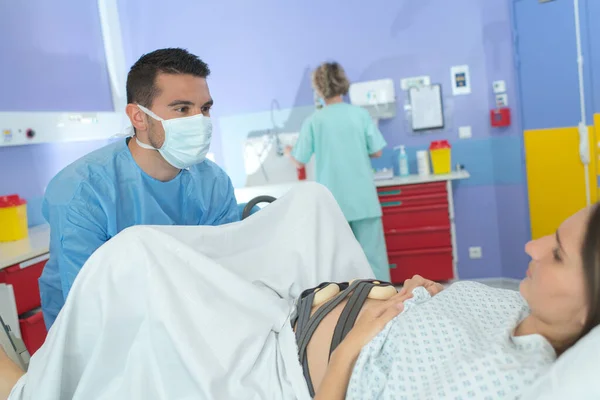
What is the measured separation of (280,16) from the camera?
4.40 meters

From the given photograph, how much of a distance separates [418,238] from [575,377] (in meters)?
3.04

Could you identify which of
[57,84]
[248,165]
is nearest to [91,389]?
[57,84]

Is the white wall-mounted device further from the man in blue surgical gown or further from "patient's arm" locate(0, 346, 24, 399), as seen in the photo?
"patient's arm" locate(0, 346, 24, 399)

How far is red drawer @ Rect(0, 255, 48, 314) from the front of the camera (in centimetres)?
241

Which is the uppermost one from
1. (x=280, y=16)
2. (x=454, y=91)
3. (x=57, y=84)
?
(x=280, y=16)

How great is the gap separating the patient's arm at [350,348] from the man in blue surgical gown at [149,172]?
0.96m

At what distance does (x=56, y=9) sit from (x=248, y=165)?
168 cm

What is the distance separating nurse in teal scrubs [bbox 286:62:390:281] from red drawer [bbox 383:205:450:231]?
14.3 inches

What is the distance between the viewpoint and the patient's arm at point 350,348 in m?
1.19

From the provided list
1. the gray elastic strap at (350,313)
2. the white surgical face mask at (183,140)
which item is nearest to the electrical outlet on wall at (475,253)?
the white surgical face mask at (183,140)

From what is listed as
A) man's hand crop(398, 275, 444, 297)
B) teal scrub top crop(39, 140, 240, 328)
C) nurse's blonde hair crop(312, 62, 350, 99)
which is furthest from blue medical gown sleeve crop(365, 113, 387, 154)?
man's hand crop(398, 275, 444, 297)

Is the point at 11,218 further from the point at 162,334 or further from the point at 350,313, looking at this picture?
the point at 350,313

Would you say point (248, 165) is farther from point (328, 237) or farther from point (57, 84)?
point (328, 237)

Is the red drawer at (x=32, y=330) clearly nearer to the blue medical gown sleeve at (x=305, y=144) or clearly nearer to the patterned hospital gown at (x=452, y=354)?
the blue medical gown sleeve at (x=305, y=144)
